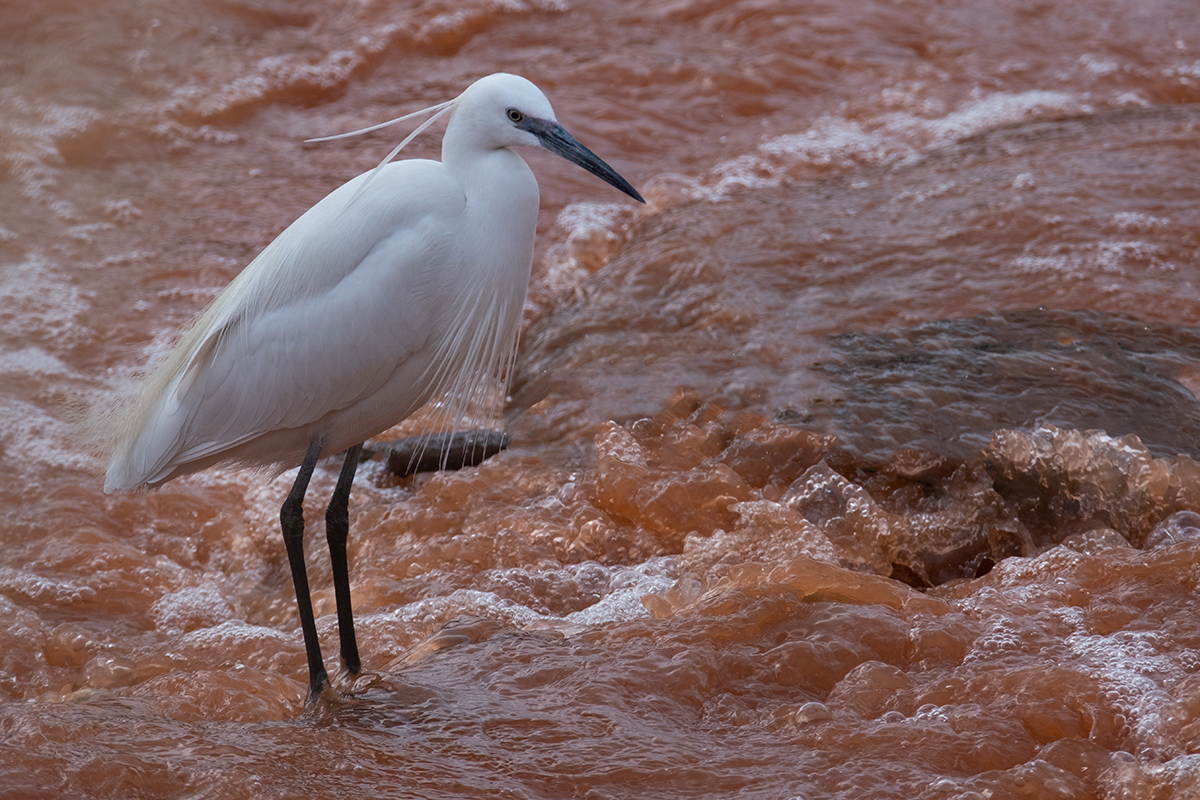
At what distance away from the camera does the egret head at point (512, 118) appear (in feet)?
10.0

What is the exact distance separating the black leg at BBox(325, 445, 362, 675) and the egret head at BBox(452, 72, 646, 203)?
1.08 m

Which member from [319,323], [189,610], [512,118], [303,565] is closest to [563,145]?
[512,118]

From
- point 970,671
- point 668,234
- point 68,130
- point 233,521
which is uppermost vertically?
point 68,130

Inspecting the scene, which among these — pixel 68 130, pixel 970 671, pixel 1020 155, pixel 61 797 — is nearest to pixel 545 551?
pixel 970 671

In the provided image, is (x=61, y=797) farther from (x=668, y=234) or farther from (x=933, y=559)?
(x=668, y=234)

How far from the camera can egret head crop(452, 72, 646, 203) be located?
120 inches

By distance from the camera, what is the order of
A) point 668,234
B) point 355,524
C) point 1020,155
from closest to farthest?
point 355,524 → point 668,234 → point 1020,155

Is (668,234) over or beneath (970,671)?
over

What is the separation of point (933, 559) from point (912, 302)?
1531 millimetres

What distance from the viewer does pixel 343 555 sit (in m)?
3.53

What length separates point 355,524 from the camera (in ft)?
14.8

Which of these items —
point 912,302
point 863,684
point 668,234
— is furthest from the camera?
point 668,234

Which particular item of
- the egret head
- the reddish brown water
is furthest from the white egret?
the reddish brown water

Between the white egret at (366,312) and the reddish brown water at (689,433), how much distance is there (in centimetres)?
71
